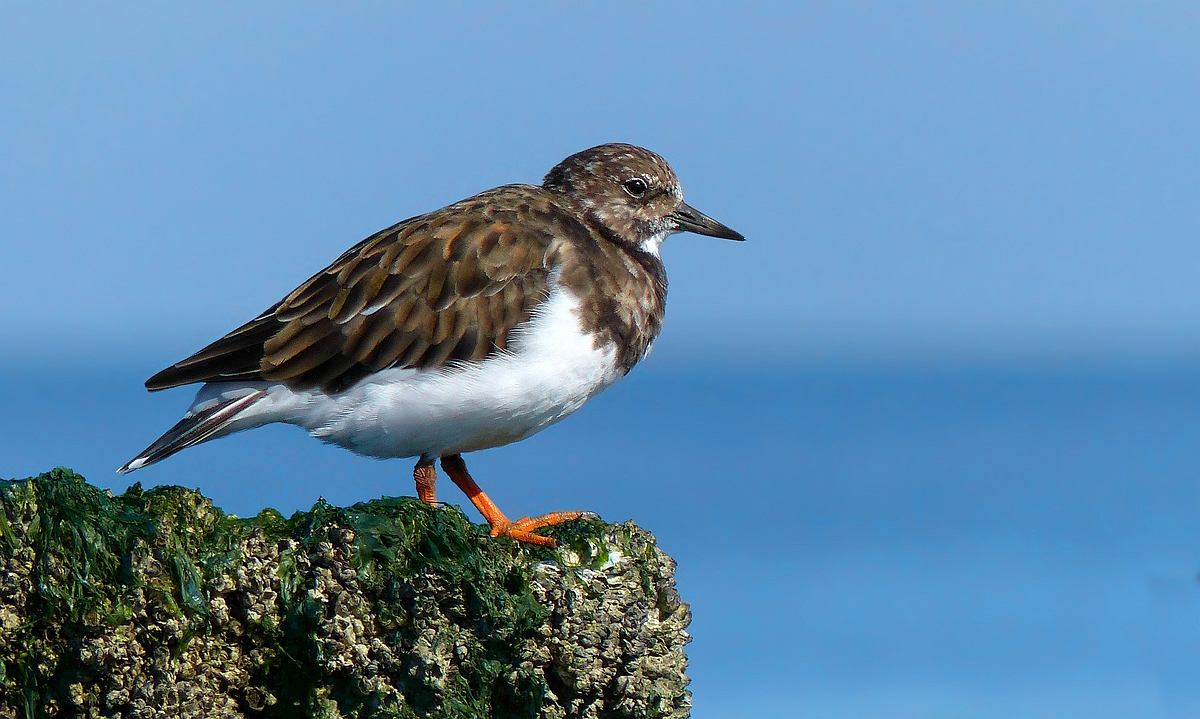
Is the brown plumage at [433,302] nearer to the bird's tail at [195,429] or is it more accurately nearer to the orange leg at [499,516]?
the bird's tail at [195,429]

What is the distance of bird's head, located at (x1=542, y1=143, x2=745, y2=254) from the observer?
7.60 metres

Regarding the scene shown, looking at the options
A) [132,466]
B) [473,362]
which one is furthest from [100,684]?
[473,362]

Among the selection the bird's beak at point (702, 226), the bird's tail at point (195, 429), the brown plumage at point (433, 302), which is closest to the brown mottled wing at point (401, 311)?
the brown plumage at point (433, 302)

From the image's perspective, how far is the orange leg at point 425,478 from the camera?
21.7 ft

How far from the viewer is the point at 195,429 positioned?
634 cm

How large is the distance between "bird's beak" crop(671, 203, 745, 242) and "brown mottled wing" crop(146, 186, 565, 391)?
134cm

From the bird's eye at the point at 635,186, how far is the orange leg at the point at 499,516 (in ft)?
6.64

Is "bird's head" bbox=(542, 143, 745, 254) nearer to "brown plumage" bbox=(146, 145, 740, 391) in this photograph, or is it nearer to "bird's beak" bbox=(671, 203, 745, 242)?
"bird's beak" bbox=(671, 203, 745, 242)

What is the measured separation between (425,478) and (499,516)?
49 cm

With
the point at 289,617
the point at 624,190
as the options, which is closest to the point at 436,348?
the point at 624,190

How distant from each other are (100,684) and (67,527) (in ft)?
1.96

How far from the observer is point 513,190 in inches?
292

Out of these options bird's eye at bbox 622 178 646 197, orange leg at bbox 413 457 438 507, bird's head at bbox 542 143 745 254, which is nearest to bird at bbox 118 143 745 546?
orange leg at bbox 413 457 438 507

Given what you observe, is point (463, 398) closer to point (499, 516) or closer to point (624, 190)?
point (499, 516)
